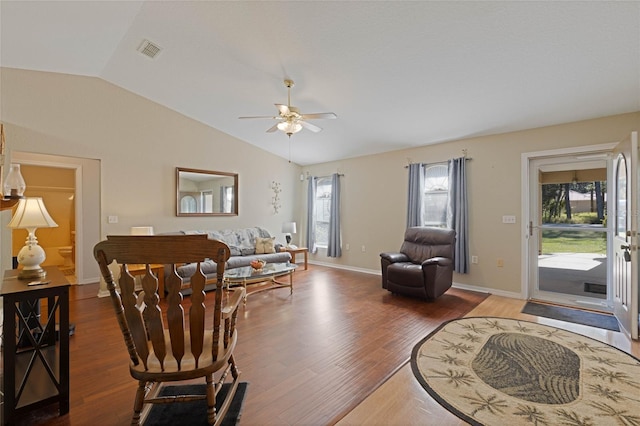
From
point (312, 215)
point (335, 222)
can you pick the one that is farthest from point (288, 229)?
point (335, 222)

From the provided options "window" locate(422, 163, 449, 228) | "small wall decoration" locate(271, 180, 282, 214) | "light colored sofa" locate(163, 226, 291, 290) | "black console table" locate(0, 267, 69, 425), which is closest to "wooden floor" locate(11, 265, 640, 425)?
"black console table" locate(0, 267, 69, 425)

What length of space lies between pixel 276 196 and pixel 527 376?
554cm

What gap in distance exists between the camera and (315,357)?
2.44 meters

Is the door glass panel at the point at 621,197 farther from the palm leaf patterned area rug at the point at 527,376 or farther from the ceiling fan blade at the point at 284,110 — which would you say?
the ceiling fan blade at the point at 284,110

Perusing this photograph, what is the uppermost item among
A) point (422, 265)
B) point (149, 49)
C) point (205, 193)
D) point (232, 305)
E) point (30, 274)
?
point (149, 49)

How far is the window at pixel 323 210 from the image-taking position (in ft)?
22.2

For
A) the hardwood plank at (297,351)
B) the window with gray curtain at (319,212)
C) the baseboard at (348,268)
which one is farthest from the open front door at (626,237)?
the window with gray curtain at (319,212)

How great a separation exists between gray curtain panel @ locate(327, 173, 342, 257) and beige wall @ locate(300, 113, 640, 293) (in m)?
0.13

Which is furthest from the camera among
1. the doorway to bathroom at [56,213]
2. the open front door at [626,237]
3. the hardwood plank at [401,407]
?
the doorway to bathroom at [56,213]

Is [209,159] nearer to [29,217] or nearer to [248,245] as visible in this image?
[248,245]

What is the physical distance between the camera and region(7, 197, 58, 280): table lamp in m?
1.85

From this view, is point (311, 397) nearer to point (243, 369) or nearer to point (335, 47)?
point (243, 369)

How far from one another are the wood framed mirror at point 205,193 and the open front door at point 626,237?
5715 millimetres

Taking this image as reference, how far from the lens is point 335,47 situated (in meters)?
2.97
